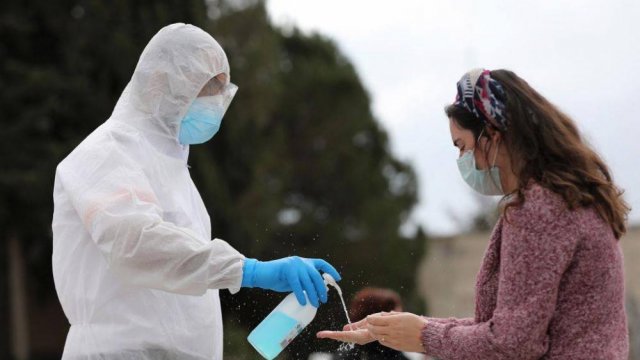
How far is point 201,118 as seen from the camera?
3.52 m

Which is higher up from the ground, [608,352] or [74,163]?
[74,163]

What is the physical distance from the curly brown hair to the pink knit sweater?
0.10ft

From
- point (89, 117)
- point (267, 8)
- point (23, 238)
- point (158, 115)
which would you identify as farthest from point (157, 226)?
point (267, 8)

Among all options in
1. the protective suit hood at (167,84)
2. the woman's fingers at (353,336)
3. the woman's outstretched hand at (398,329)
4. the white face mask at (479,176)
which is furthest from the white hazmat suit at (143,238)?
the white face mask at (479,176)

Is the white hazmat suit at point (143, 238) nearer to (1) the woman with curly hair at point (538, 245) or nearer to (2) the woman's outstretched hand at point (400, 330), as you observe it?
(2) the woman's outstretched hand at point (400, 330)

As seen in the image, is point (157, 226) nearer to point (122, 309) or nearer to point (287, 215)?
point (122, 309)

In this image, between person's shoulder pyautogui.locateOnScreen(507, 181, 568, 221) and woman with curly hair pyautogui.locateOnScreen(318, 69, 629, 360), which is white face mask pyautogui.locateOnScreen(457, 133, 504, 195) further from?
person's shoulder pyautogui.locateOnScreen(507, 181, 568, 221)

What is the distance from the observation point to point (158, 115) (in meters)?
3.42

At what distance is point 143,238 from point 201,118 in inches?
24.2

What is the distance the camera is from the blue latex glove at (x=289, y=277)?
10.3ft

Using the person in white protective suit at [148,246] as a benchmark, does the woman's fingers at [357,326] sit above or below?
below

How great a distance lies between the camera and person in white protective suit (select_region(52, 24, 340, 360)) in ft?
10.0

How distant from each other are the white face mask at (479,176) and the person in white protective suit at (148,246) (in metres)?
0.56

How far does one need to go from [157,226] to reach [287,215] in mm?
22976
